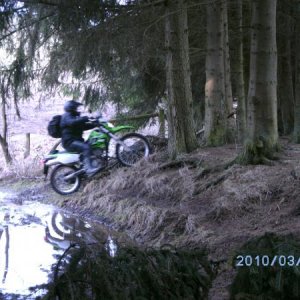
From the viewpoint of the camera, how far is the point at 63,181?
10414 mm

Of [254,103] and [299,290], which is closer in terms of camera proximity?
[299,290]

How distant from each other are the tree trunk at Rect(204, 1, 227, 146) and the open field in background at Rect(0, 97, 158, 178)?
382cm

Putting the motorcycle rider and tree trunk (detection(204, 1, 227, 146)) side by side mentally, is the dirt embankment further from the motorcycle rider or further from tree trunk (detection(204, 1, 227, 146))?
tree trunk (detection(204, 1, 227, 146))

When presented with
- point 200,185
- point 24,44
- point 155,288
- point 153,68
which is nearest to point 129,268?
point 155,288

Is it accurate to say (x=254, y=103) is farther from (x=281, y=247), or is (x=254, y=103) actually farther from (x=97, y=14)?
(x=281, y=247)

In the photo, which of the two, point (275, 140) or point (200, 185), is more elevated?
point (275, 140)

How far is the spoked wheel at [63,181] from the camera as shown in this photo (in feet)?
33.8

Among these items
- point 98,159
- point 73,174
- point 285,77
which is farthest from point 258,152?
point 285,77

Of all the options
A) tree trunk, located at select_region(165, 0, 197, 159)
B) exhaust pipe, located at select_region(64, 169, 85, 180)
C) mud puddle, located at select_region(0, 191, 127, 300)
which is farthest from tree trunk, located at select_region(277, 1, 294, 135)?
mud puddle, located at select_region(0, 191, 127, 300)

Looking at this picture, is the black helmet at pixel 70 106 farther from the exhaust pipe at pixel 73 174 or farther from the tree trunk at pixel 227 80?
the tree trunk at pixel 227 80

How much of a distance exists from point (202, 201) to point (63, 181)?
3.57m

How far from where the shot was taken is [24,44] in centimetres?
956

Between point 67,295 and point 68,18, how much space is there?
627 cm

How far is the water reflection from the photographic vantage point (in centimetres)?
582
